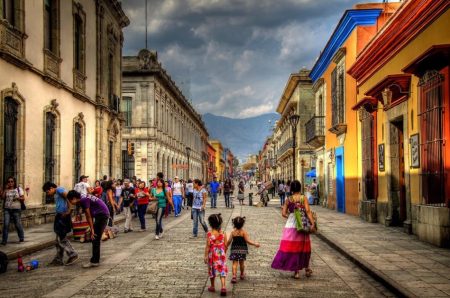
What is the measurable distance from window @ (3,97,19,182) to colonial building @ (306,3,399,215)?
36.7 ft

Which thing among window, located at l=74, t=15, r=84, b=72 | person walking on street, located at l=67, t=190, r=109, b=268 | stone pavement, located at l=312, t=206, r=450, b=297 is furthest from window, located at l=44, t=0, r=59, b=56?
stone pavement, located at l=312, t=206, r=450, b=297

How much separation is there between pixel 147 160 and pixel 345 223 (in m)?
24.8

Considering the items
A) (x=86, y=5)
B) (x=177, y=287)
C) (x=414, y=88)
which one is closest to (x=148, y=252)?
(x=177, y=287)

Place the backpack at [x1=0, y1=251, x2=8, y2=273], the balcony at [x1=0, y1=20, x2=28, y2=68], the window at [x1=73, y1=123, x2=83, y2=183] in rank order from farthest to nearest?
1. the window at [x1=73, y1=123, x2=83, y2=183]
2. the balcony at [x1=0, y1=20, x2=28, y2=68]
3. the backpack at [x1=0, y1=251, x2=8, y2=273]

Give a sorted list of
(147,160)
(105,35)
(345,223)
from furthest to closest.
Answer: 1. (147,160)
2. (105,35)
3. (345,223)

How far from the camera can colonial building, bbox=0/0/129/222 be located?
15.4 metres

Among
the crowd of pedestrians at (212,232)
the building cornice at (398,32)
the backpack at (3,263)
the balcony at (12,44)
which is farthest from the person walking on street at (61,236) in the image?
the building cornice at (398,32)

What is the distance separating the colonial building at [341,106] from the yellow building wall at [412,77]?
1664 mm

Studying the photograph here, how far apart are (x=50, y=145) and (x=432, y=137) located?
42.3 feet

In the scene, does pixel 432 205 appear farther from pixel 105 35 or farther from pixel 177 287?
pixel 105 35

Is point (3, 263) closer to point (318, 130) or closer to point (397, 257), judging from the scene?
point (397, 257)

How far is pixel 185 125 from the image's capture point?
60.9m

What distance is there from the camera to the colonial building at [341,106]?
20.5 meters

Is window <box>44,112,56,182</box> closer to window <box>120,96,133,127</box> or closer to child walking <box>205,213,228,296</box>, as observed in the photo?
child walking <box>205,213,228,296</box>
